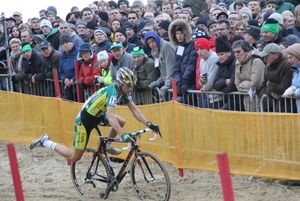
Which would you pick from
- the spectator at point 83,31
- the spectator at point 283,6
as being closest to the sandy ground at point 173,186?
the spectator at point 83,31

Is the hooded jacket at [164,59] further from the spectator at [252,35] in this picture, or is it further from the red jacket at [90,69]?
the red jacket at [90,69]

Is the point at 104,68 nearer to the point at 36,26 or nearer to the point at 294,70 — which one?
the point at 294,70

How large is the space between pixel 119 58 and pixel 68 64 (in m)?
1.70

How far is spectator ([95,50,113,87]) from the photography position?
11711mm

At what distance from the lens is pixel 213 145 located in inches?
376

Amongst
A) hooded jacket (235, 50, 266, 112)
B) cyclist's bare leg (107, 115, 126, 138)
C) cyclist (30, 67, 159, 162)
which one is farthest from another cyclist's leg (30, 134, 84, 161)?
hooded jacket (235, 50, 266, 112)

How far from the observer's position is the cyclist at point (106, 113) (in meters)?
8.72

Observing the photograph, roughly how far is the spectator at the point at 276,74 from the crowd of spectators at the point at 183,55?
0.01m

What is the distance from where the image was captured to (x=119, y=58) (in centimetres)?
1167

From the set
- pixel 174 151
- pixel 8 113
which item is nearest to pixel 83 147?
pixel 174 151

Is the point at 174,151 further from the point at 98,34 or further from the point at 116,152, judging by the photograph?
the point at 98,34

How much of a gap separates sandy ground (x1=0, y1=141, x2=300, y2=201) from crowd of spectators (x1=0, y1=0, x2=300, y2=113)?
1116 mm

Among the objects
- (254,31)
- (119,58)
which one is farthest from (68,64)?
(254,31)

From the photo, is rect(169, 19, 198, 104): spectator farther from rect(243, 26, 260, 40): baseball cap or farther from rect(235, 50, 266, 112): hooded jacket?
rect(235, 50, 266, 112): hooded jacket
